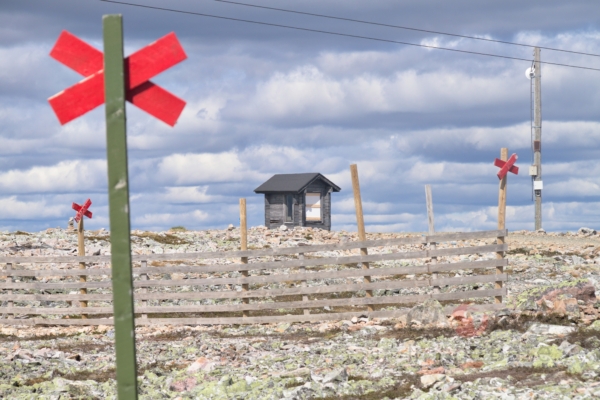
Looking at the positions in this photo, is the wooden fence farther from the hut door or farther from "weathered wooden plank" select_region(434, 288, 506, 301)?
the hut door

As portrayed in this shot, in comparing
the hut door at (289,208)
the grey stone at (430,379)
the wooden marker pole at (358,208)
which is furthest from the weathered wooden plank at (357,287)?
the hut door at (289,208)

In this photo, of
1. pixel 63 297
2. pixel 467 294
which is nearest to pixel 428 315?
pixel 467 294

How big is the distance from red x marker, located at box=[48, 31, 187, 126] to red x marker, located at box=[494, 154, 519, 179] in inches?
521

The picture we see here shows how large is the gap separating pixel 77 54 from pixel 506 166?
44.8ft

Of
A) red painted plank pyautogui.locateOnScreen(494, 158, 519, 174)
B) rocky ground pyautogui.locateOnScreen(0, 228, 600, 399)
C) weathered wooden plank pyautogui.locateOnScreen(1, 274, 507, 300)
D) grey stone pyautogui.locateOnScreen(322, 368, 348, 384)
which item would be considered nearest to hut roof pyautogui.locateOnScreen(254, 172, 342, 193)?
rocky ground pyautogui.locateOnScreen(0, 228, 600, 399)

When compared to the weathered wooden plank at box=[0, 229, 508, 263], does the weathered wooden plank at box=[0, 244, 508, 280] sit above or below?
below

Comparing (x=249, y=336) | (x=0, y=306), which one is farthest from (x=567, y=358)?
(x=0, y=306)

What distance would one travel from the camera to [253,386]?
9.83 meters

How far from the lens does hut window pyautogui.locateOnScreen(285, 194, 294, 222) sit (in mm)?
51084

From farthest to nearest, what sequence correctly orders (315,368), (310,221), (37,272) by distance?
(310,221) < (37,272) < (315,368)

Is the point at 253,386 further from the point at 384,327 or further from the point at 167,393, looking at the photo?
the point at 384,327

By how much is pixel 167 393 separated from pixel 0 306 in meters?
14.0

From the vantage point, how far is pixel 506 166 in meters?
17.1

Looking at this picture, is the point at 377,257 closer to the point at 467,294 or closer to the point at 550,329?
the point at 467,294
